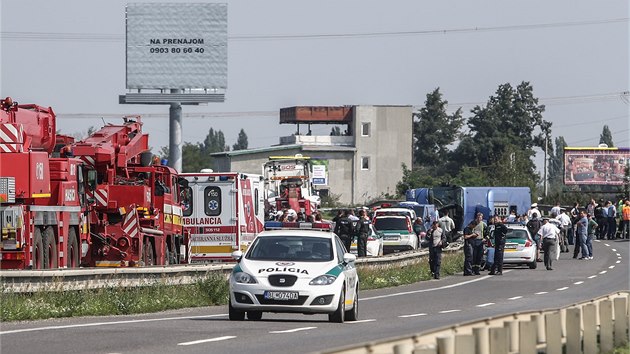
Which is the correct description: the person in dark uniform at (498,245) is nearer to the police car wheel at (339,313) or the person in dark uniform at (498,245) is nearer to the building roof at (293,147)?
the police car wheel at (339,313)

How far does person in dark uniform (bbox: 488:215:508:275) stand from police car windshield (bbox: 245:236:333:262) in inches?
799

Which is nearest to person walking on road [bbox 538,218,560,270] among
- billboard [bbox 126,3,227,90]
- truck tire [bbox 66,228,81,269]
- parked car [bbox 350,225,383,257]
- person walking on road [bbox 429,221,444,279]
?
person walking on road [bbox 429,221,444,279]

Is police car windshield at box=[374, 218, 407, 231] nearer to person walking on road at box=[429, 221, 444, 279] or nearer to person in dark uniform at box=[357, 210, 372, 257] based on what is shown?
person in dark uniform at box=[357, 210, 372, 257]

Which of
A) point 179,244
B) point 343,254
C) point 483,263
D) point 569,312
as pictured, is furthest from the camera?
Result: point 483,263

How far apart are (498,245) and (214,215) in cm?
886

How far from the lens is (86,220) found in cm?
3192

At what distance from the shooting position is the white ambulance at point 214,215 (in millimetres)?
40188

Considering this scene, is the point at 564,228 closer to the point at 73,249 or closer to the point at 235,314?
the point at 73,249

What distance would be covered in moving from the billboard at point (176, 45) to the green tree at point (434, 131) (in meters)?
79.1

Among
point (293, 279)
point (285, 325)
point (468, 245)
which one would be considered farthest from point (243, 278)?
point (468, 245)

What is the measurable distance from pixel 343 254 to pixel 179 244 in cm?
1540

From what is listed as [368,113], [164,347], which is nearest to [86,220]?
[164,347]

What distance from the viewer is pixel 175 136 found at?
8512cm

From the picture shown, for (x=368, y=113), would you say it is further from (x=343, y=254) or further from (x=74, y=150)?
(x=343, y=254)
